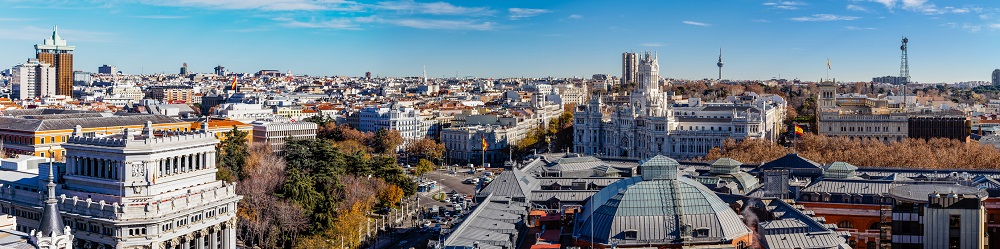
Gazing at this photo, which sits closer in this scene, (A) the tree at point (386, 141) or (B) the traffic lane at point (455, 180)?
(B) the traffic lane at point (455, 180)

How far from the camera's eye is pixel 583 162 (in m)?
69.3

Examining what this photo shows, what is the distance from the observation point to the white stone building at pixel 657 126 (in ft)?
360

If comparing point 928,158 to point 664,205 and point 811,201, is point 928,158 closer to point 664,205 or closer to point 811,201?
point 811,201

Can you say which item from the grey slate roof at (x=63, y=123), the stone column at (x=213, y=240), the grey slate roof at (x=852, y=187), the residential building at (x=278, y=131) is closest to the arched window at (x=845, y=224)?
the grey slate roof at (x=852, y=187)

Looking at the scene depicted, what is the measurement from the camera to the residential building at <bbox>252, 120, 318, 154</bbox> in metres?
124

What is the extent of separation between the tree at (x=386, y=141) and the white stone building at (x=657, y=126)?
82.6ft

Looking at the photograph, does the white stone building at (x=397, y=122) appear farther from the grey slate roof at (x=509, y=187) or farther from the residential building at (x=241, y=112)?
the grey slate roof at (x=509, y=187)

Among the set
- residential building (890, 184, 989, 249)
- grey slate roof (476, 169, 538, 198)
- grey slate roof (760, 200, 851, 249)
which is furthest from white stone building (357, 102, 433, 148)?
residential building (890, 184, 989, 249)

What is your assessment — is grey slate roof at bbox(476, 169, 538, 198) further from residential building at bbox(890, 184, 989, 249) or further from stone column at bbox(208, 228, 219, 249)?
residential building at bbox(890, 184, 989, 249)

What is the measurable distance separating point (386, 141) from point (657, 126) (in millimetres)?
36120

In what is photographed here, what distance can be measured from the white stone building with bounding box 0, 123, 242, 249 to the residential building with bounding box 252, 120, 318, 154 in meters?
68.7

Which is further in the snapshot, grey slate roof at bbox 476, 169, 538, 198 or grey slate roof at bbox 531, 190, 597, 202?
grey slate roof at bbox 531, 190, 597, 202

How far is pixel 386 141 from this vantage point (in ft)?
397

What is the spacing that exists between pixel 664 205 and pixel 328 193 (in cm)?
3102
